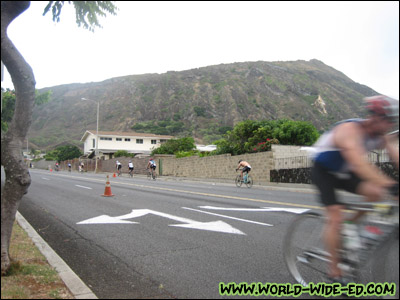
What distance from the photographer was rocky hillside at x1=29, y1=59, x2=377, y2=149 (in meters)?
107

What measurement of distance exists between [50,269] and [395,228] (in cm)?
367

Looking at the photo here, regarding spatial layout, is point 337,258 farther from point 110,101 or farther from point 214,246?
point 110,101

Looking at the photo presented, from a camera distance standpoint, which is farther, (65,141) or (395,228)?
(65,141)

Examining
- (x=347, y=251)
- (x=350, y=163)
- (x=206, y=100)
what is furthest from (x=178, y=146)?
(x=206, y=100)

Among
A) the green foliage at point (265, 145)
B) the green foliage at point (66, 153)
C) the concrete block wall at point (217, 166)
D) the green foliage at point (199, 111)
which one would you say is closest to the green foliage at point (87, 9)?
the concrete block wall at point (217, 166)

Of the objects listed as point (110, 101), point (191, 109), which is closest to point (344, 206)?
point (191, 109)

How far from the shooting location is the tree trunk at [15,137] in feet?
12.0

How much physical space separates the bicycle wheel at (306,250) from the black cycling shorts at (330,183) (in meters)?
0.33

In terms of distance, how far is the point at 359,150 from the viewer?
2.85 metres

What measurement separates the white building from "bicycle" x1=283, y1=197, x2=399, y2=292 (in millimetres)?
53491

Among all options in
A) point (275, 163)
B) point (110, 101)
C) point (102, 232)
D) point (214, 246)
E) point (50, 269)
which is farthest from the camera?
point (110, 101)

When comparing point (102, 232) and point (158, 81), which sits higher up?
point (158, 81)

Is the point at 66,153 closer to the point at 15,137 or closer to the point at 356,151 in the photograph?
the point at 15,137

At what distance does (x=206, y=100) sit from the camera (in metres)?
138
